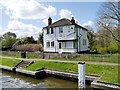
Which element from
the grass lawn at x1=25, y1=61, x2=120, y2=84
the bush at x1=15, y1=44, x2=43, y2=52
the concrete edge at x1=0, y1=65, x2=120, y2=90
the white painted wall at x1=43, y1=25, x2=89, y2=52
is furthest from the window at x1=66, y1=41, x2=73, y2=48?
the concrete edge at x1=0, y1=65, x2=120, y2=90

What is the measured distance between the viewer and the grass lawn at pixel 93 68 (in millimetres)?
14006

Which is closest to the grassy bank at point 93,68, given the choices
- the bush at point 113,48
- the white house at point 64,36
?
the white house at point 64,36

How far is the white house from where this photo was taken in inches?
1210

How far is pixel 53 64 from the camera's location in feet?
67.7

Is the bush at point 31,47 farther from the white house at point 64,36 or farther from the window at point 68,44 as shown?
the window at point 68,44

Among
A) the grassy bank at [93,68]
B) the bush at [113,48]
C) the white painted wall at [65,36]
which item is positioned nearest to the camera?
the grassy bank at [93,68]

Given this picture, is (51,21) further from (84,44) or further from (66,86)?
(66,86)

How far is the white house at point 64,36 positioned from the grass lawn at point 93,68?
10239mm

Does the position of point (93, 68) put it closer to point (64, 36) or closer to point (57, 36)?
point (64, 36)

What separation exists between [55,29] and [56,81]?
16.8 m

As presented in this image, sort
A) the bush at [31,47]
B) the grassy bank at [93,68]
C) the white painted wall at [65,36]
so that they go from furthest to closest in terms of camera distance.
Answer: the bush at [31,47], the white painted wall at [65,36], the grassy bank at [93,68]

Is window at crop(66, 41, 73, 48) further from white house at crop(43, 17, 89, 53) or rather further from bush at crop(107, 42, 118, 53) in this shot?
bush at crop(107, 42, 118, 53)

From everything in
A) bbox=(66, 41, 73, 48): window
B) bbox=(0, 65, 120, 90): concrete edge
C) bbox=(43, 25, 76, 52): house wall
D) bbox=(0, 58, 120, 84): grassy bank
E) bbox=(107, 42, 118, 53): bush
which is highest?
bbox=(43, 25, 76, 52): house wall

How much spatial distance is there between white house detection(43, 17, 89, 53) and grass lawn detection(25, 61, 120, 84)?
10239 millimetres
